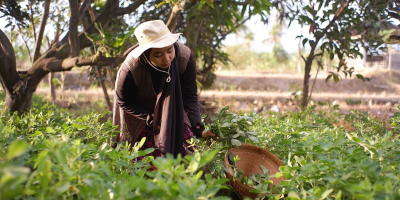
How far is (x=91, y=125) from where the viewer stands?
231cm

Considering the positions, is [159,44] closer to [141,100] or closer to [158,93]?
[158,93]

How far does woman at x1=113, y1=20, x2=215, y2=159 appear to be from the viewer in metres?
2.09

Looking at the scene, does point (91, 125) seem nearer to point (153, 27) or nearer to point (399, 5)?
point (153, 27)

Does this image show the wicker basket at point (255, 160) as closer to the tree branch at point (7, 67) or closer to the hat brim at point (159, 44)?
the hat brim at point (159, 44)

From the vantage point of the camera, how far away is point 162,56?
6.82ft

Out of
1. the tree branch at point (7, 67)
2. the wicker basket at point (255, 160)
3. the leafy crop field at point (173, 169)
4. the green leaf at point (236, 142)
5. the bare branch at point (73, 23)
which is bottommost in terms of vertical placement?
the wicker basket at point (255, 160)

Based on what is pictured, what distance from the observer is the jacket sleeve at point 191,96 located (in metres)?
2.38

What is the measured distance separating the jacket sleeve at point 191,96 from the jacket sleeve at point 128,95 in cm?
27

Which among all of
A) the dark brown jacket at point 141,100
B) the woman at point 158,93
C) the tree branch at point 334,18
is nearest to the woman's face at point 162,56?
the woman at point 158,93

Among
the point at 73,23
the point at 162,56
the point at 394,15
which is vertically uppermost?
the point at 394,15

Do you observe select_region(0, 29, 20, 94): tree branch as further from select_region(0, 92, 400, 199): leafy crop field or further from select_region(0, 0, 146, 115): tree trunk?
select_region(0, 92, 400, 199): leafy crop field

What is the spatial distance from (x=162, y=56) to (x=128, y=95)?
1.41 ft

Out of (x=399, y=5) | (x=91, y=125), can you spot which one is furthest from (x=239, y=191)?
(x=399, y=5)

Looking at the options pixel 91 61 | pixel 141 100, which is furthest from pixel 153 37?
pixel 91 61
